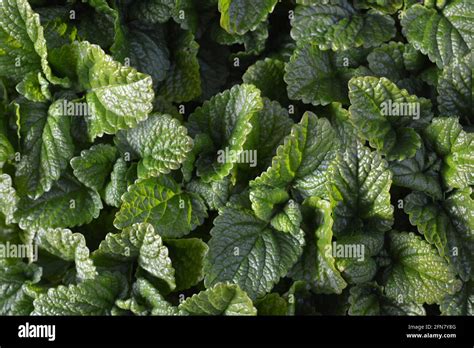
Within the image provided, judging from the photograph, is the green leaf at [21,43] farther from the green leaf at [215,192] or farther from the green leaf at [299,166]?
the green leaf at [299,166]

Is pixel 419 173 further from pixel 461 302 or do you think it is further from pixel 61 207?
pixel 61 207

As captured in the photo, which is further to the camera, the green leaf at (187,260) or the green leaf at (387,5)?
the green leaf at (387,5)

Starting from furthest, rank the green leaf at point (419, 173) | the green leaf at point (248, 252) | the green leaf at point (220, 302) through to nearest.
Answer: the green leaf at point (419, 173), the green leaf at point (248, 252), the green leaf at point (220, 302)

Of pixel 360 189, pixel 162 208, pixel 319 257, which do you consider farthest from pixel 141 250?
pixel 360 189

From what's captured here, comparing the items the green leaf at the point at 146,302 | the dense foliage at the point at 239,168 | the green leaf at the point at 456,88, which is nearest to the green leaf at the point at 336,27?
the dense foliage at the point at 239,168

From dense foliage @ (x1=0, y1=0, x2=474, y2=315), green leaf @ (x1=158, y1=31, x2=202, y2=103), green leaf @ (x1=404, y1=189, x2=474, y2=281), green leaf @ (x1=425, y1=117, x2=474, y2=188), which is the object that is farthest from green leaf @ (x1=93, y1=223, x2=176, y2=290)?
green leaf @ (x1=425, y1=117, x2=474, y2=188)

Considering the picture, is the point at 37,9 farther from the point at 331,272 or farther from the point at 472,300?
the point at 472,300
